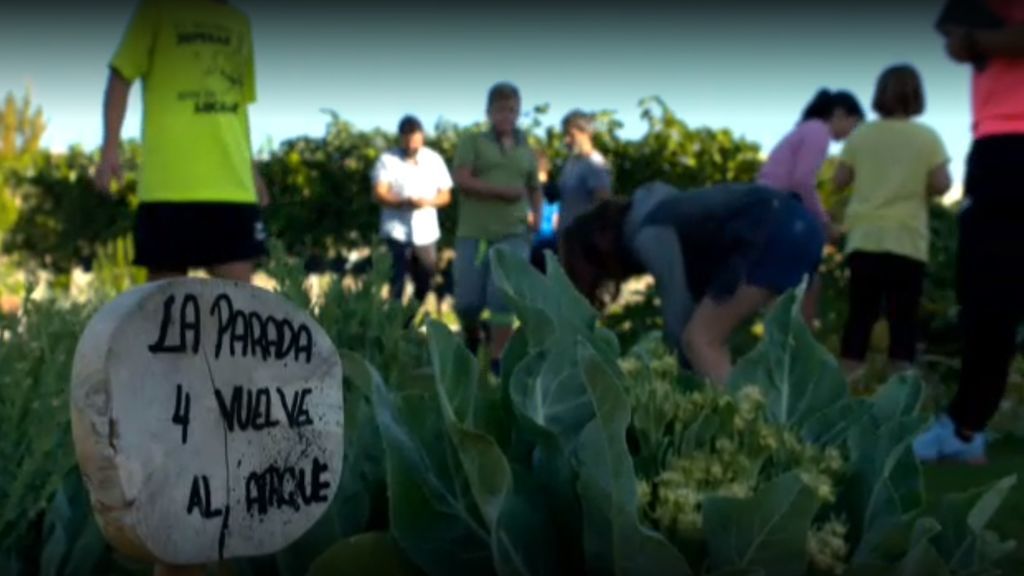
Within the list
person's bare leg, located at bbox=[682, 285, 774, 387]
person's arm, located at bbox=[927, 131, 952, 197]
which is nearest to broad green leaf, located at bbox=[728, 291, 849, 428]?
person's bare leg, located at bbox=[682, 285, 774, 387]

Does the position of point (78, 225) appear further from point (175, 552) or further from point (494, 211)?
point (175, 552)

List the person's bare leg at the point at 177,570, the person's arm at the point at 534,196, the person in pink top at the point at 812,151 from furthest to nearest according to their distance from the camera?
the person's arm at the point at 534,196 < the person in pink top at the point at 812,151 < the person's bare leg at the point at 177,570

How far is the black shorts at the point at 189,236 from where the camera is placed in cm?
459

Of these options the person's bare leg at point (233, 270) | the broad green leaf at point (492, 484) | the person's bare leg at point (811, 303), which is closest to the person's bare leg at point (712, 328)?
the person's bare leg at point (233, 270)

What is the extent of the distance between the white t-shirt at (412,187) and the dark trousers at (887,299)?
162 inches

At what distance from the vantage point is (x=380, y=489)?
8.73 ft

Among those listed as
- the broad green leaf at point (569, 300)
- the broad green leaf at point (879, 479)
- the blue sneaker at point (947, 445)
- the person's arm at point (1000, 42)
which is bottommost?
the blue sneaker at point (947, 445)

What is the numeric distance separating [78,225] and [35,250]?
610 millimetres

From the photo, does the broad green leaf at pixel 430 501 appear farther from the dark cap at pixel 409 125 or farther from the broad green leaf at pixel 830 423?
the dark cap at pixel 409 125

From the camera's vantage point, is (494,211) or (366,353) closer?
(366,353)

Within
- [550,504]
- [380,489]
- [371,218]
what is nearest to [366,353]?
[380,489]

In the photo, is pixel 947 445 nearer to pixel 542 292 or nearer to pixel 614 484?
pixel 542 292

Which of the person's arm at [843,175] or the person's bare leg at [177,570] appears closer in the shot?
the person's bare leg at [177,570]

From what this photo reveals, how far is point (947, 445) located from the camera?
482 centimetres
